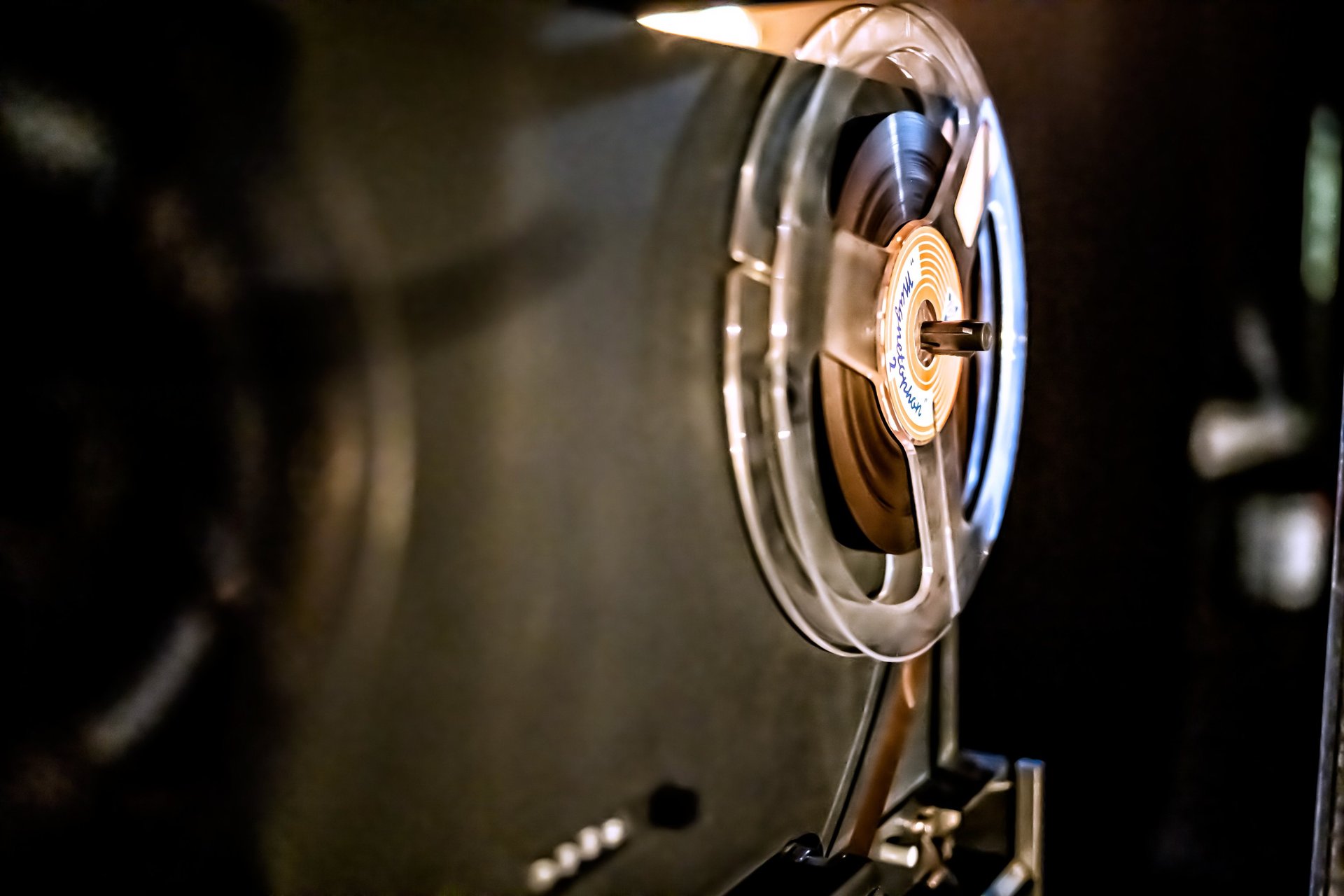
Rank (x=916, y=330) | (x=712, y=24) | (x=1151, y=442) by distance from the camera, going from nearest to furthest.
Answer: (x=712, y=24) → (x=916, y=330) → (x=1151, y=442)

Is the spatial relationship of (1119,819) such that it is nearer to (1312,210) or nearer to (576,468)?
(1312,210)

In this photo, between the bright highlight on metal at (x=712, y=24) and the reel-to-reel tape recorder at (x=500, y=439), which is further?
the bright highlight on metal at (x=712, y=24)

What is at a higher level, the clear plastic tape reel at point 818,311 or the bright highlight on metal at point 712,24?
the bright highlight on metal at point 712,24

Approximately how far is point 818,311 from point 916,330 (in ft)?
Answer: 0.50

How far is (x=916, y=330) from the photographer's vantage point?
909 millimetres

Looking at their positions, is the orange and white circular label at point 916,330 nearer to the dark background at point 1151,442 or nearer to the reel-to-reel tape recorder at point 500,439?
the reel-to-reel tape recorder at point 500,439

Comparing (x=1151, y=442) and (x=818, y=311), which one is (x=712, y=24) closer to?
(x=818, y=311)

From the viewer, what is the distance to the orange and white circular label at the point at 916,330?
2.80 ft

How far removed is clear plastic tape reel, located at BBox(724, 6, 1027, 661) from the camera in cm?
77

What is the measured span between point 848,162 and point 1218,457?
824 mm

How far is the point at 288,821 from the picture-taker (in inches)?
18.0

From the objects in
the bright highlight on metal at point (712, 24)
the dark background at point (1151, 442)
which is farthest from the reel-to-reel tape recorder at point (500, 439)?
the dark background at point (1151, 442)

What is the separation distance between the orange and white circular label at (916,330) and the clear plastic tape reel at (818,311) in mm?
18

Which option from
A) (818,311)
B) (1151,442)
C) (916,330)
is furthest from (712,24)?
(1151,442)
